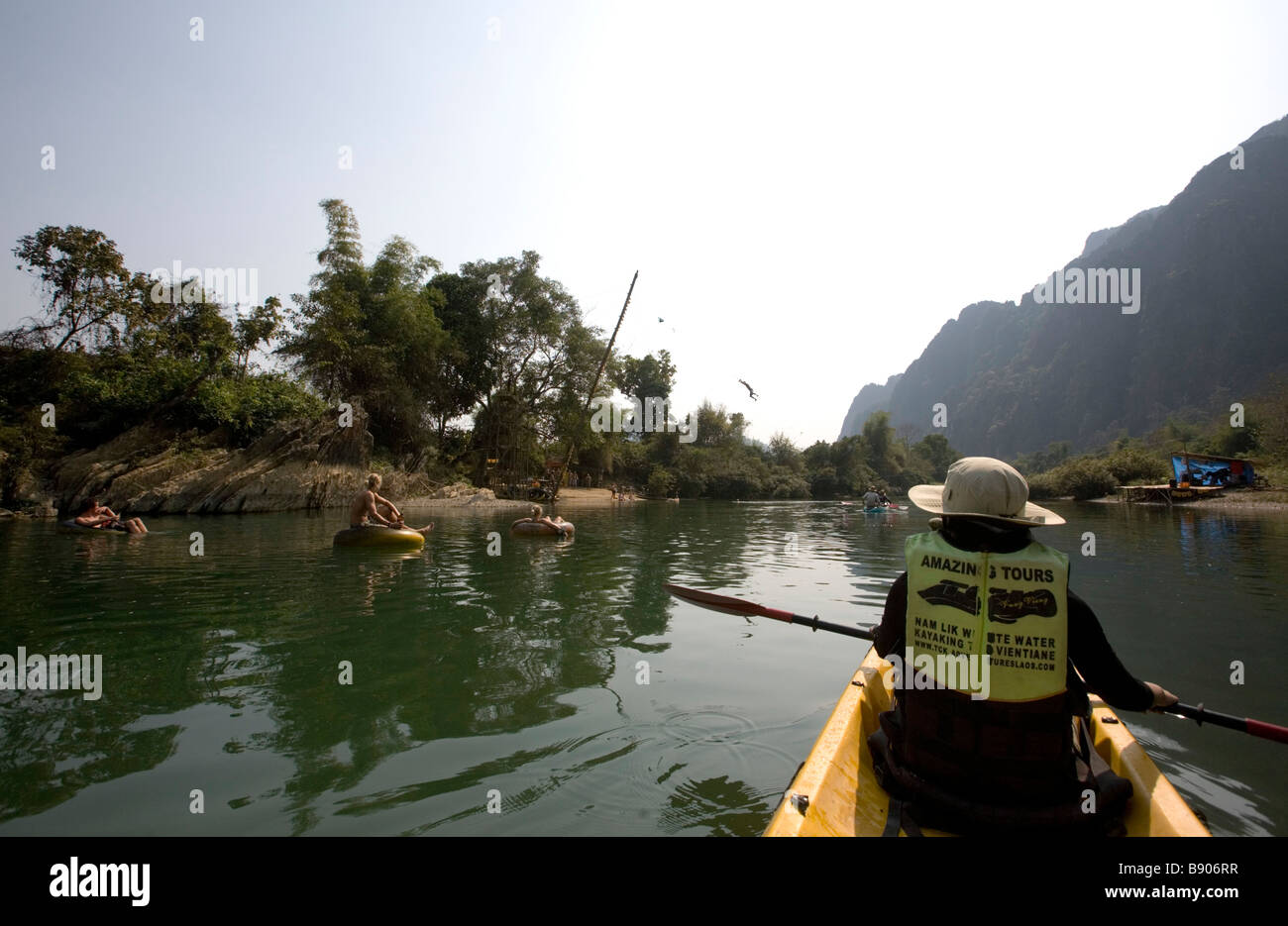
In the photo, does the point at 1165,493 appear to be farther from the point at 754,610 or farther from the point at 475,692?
the point at 475,692

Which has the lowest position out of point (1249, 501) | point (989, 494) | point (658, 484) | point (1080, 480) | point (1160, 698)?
point (1249, 501)

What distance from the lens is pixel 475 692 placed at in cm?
547

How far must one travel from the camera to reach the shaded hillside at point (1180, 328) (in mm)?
107562

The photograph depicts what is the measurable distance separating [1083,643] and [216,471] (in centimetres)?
3108

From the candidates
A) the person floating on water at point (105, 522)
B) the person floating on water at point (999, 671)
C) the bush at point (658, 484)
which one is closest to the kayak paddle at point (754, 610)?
the person floating on water at point (999, 671)

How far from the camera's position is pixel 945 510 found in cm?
281

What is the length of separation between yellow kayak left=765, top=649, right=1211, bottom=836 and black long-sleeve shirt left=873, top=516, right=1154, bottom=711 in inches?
18.2

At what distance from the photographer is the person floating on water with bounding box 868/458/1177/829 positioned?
2.58 m
